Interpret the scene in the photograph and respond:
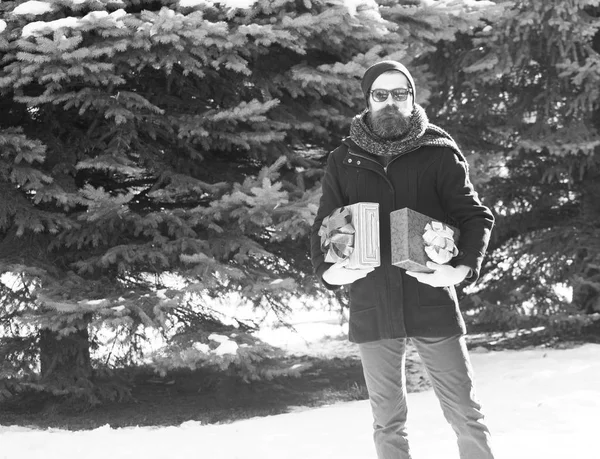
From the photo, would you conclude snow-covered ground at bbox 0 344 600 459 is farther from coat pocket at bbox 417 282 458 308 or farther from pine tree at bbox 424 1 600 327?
pine tree at bbox 424 1 600 327

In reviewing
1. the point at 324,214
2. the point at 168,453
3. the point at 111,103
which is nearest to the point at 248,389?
the point at 168,453

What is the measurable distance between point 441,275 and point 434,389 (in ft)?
1.47

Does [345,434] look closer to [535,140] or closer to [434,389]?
[434,389]

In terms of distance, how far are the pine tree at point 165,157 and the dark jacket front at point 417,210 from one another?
6.89ft

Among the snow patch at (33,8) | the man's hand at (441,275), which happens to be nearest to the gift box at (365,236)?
the man's hand at (441,275)

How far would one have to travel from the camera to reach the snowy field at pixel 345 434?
428cm

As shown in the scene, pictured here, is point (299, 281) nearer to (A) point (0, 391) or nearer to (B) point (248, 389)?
(B) point (248, 389)

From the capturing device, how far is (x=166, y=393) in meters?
6.28

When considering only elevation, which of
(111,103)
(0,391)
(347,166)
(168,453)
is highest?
(111,103)

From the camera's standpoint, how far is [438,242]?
8.95 feet

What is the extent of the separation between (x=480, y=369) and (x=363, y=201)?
4.26 m

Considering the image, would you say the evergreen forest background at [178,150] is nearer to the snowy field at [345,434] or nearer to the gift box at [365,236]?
the snowy field at [345,434]

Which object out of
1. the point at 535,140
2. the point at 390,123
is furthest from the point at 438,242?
the point at 535,140

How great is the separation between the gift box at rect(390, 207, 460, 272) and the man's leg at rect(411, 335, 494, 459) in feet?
1.07
